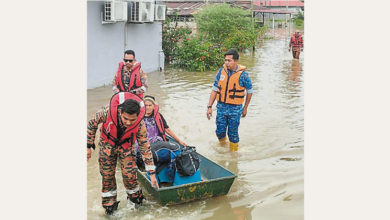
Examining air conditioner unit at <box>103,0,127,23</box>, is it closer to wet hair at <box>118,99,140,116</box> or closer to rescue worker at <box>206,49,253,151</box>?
rescue worker at <box>206,49,253,151</box>

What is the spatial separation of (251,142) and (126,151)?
3.57 m

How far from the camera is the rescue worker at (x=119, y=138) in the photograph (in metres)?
3.82

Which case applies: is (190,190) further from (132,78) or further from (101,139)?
(132,78)

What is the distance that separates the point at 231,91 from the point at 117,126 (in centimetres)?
269

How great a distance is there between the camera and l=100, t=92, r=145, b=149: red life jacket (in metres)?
3.86

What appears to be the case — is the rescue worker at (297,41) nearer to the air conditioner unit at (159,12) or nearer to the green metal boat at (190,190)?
the air conditioner unit at (159,12)

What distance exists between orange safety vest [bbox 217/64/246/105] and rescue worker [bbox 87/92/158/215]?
238 cm

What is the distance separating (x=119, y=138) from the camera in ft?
13.2

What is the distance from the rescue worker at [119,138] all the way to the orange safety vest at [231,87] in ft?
→ 7.79

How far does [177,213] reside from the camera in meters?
4.58

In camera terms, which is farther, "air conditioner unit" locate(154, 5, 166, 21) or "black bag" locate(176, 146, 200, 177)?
"air conditioner unit" locate(154, 5, 166, 21)

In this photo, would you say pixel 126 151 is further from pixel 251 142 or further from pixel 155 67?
pixel 155 67

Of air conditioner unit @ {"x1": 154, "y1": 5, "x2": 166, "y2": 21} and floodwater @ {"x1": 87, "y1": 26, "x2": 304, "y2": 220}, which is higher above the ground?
air conditioner unit @ {"x1": 154, "y1": 5, "x2": 166, "y2": 21}

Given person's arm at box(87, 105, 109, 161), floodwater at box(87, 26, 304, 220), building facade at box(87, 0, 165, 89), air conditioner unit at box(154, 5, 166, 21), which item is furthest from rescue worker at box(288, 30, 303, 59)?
person's arm at box(87, 105, 109, 161)
